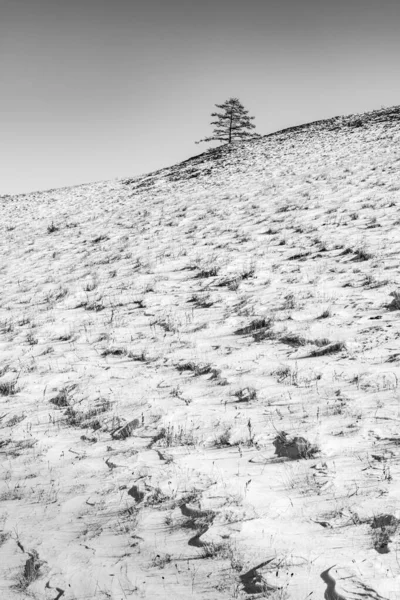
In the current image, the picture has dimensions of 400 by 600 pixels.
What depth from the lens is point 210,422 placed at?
163 inches

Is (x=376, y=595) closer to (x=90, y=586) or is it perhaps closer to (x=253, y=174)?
(x=90, y=586)

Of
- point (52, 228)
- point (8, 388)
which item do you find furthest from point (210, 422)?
point (52, 228)

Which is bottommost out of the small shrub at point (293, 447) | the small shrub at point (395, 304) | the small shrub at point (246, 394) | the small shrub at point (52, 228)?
the small shrub at point (293, 447)

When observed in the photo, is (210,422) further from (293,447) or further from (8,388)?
(8,388)

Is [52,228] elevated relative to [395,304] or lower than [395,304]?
elevated

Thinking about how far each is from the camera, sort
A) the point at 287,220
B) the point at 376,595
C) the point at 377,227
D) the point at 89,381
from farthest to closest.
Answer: the point at 287,220
the point at 377,227
the point at 89,381
the point at 376,595

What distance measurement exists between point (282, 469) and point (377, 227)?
8083 millimetres

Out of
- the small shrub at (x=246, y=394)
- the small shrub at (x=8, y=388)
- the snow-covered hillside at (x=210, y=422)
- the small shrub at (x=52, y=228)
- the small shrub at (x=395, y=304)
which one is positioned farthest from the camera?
the small shrub at (x=52, y=228)

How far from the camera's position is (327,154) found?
24297mm

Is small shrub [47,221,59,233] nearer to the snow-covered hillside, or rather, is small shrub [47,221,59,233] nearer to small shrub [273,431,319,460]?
the snow-covered hillside

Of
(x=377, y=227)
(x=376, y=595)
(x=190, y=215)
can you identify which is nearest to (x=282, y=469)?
(x=376, y=595)

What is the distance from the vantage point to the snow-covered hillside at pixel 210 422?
2.56 m

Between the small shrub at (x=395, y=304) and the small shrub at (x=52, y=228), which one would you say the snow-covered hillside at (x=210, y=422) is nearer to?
the small shrub at (x=395, y=304)

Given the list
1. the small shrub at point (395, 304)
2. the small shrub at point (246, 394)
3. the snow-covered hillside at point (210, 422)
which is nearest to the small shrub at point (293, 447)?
the snow-covered hillside at point (210, 422)
